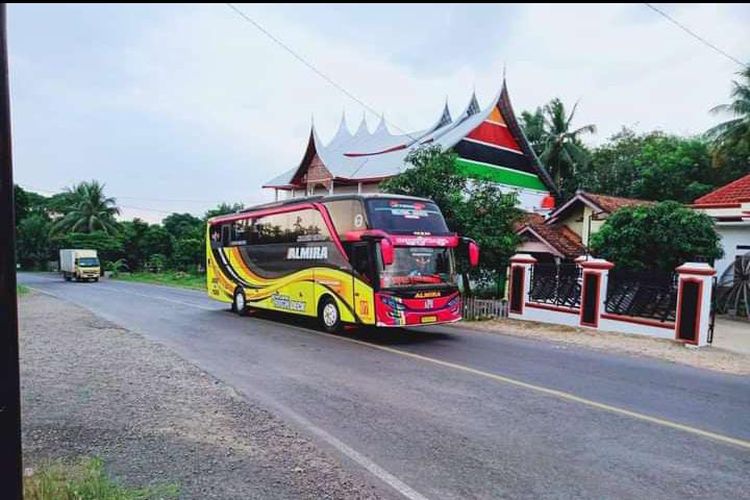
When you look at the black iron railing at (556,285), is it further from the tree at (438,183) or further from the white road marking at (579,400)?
the white road marking at (579,400)

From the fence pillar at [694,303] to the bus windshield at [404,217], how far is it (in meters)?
5.59

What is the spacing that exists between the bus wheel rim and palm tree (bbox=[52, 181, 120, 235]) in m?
46.5

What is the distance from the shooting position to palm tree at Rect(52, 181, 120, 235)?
5241 cm

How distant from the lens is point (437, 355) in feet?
31.9

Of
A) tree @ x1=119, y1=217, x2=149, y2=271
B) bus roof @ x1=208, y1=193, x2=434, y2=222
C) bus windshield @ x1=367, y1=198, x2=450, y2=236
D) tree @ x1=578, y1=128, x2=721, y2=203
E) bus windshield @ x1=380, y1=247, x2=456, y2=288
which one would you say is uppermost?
tree @ x1=578, y1=128, x2=721, y2=203

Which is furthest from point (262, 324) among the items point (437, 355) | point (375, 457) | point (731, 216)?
point (731, 216)

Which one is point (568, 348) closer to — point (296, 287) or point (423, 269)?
point (423, 269)

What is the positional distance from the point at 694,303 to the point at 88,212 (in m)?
55.5

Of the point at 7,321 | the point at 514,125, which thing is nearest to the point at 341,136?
the point at 514,125

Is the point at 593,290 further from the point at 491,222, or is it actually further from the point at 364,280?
the point at 364,280

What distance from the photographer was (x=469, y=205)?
55.3 feet

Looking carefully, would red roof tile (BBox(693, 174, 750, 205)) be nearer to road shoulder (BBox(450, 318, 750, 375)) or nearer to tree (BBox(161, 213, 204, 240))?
road shoulder (BBox(450, 318, 750, 375))

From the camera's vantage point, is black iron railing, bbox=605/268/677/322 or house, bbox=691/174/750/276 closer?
black iron railing, bbox=605/268/677/322

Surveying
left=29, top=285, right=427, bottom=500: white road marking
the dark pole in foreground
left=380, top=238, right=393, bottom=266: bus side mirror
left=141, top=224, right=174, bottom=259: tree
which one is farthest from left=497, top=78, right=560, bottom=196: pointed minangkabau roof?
left=141, top=224, right=174, bottom=259: tree
